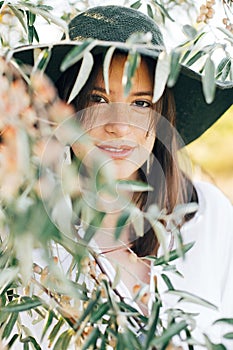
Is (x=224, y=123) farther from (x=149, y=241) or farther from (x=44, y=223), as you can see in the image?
(x=44, y=223)

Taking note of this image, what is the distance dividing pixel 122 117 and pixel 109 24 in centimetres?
18

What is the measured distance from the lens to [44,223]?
777 mm

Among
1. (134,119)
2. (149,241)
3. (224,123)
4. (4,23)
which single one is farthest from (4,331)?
(224,123)

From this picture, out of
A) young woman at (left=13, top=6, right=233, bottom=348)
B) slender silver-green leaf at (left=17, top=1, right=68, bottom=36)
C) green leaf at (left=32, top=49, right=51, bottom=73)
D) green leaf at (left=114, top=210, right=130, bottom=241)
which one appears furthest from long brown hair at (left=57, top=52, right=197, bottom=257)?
green leaf at (left=114, top=210, right=130, bottom=241)

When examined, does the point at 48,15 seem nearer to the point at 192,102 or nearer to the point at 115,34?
the point at 115,34

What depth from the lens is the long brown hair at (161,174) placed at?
165 centimetres

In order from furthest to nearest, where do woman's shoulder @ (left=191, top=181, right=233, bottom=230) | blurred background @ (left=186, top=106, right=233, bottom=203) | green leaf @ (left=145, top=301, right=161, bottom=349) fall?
blurred background @ (left=186, top=106, right=233, bottom=203) → woman's shoulder @ (left=191, top=181, right=233, bottom=230) → green leaf @ (left=145, top=301, right=161, bottom=349)

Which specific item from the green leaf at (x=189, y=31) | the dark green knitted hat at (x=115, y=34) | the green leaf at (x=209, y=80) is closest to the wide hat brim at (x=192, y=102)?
the dark green knitted hat at (x=115, y=34)

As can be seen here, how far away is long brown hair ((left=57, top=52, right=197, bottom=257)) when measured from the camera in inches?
65.0

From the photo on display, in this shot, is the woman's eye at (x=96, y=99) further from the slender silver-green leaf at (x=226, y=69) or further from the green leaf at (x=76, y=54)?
the green leaf at (x=76, y=54)

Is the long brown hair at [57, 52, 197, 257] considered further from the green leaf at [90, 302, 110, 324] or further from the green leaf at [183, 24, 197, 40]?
the green leaf at [90, 302, 110, 324]

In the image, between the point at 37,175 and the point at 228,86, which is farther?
the point at 228,86

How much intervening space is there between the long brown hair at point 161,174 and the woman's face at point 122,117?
0.24 ft

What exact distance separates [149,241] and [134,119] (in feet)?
1.15
